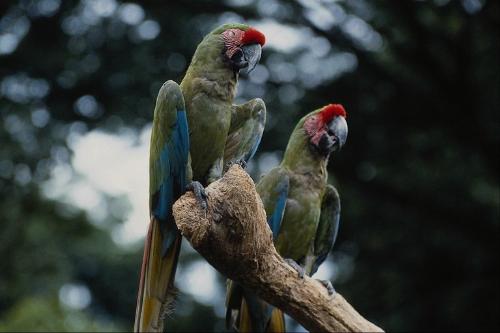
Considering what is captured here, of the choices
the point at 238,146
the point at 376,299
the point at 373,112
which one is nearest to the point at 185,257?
the point at 376,299

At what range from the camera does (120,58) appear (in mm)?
5367

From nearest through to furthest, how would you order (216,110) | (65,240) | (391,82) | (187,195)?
(187,195) < (216,110) < (391,82) < (65,240)

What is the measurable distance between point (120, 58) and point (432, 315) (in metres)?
3.08

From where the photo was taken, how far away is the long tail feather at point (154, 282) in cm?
296

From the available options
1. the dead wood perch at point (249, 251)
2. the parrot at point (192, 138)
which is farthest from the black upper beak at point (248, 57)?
the dead wood perch at point (249, 251)

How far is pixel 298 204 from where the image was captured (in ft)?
11.5

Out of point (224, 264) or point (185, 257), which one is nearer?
point (224, 264)

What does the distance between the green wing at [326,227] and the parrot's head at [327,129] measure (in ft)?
0.71

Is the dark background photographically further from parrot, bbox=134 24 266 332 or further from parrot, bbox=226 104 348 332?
parrot, bbox=134 24 266 332

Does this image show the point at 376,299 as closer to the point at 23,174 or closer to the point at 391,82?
the point at 391,82

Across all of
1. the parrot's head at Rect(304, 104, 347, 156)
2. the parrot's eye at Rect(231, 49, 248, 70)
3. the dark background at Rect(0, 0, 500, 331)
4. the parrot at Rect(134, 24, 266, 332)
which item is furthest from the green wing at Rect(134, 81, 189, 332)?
the dark background at Rect(0, 0, 500, 331)

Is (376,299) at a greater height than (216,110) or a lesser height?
greater

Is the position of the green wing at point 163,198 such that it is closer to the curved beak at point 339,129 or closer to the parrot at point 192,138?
the parrot at point 192,138

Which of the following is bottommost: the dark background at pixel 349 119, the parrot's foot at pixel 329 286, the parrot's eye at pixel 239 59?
the parrot's foot at pixel 329 286
